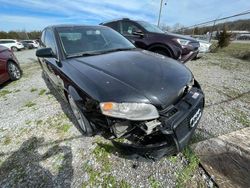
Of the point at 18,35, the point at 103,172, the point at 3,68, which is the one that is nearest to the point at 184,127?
the point at 103,172

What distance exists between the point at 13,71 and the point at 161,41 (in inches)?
204

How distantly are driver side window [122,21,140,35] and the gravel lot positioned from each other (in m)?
3.00

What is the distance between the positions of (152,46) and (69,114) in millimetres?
3196

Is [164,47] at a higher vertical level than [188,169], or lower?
higher

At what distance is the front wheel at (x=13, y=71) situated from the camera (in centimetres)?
571

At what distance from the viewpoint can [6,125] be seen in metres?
3.10

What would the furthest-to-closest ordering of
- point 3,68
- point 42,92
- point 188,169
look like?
point 3,68
point 42,92
point 188,169

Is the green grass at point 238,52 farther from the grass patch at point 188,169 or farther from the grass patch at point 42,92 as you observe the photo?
the grass patch at point 42,92

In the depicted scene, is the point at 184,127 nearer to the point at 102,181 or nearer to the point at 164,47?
the point at 102,181

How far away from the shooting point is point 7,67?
18.0ft

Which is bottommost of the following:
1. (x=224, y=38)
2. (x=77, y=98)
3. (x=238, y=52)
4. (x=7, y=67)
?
(x=238, y=52)

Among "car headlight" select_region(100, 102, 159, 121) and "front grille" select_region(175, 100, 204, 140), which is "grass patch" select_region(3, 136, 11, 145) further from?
"front grille" select_region(175, 100, 204, 140)

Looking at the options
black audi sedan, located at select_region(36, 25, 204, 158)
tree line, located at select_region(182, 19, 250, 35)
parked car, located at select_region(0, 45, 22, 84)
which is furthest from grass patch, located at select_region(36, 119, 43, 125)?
tree line, located at select_region(182, 19, 250, 35)

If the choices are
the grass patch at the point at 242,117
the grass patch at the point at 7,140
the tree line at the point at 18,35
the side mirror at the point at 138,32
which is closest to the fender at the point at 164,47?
the side mirror at the point at 138,32
